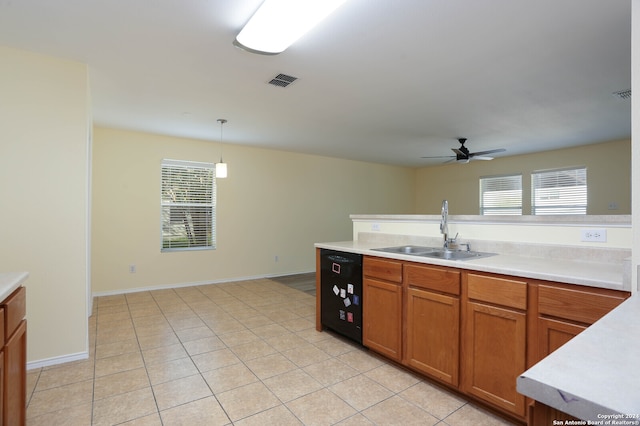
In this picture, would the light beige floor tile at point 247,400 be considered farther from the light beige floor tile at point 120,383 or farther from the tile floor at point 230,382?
the light beige floor tile at point 120,383

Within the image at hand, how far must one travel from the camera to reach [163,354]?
2.88 m

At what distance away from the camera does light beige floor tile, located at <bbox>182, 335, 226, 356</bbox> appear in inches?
116

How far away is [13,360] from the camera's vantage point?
1491 mm

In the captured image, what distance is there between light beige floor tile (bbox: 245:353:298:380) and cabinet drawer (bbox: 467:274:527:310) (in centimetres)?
149

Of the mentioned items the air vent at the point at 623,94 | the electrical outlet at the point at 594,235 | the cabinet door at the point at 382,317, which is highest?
the air vent at the point at 623,94

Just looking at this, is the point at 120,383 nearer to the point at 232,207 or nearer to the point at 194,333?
the point at 194,333

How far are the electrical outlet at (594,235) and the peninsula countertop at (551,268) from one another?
14cm

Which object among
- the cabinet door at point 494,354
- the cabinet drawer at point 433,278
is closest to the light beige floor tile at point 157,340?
the cabinet drawer at point 433,278

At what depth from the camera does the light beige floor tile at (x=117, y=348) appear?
289 centimetres

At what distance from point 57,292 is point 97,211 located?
2428mm

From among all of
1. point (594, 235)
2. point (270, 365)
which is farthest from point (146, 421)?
point (594, 235)

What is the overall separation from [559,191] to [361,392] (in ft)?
19.9

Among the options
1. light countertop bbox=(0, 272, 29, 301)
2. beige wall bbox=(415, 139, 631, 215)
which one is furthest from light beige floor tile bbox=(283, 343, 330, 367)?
beige wall bbox=(415, 139, 631, 215)

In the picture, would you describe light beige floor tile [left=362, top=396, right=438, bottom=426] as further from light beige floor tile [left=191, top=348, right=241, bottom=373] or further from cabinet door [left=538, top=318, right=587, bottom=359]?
light beige floor tile [left=191, top=348, right=241, bottom=373]
